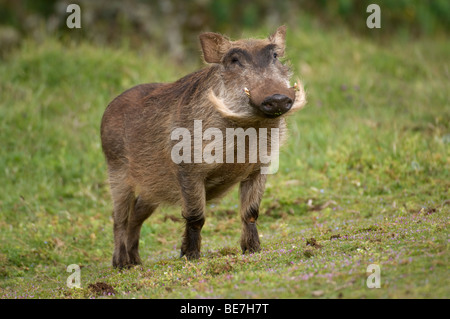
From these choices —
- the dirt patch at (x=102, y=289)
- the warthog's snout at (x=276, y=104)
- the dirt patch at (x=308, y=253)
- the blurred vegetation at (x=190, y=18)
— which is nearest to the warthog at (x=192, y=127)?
the warthog's snout at (x=276, y=104)

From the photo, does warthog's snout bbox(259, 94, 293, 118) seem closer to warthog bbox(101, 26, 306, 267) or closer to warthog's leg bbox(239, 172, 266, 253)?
warthog bbox(101, 26, 306, 267)

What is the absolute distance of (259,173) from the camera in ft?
18.2

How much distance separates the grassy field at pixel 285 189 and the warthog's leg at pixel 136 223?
0.60 ft

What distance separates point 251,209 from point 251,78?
1.20m

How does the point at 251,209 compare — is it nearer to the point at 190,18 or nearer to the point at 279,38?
the point at 279,38

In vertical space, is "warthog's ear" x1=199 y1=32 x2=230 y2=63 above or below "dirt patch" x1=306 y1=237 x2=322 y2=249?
above

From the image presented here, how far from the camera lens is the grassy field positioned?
422cm

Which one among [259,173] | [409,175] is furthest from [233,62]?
[409,175]

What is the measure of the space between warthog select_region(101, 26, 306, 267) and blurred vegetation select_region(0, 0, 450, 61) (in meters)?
7.04

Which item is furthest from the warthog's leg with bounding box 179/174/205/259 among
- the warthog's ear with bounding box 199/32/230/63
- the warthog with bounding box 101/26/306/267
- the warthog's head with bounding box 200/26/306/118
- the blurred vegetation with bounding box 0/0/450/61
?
the blurred vegetation with bounding box 0/0/450/61

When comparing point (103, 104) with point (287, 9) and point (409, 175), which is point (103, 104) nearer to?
point (409, 175)

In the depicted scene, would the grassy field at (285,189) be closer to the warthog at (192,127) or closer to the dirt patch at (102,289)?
the dirt patch at (102,289)

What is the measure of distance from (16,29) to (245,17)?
5393 millimetres

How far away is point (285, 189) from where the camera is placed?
7.72 m
